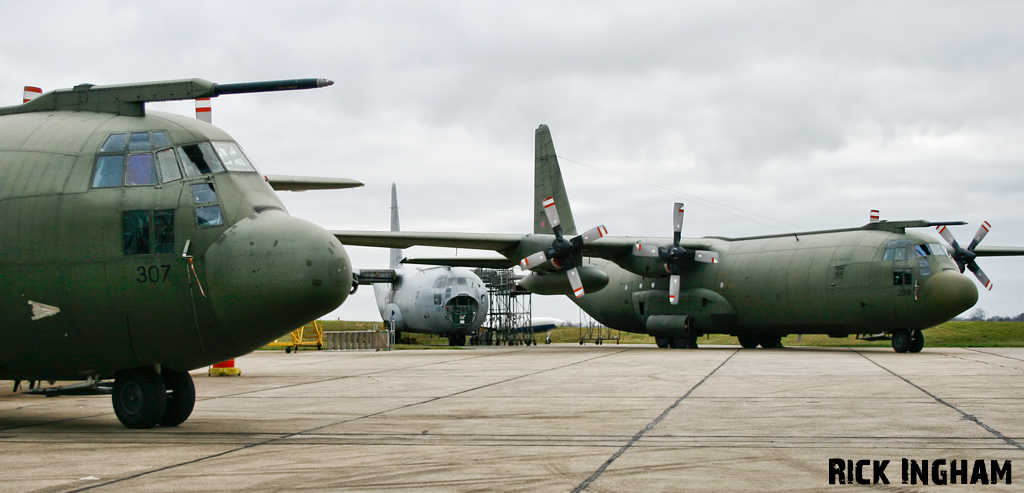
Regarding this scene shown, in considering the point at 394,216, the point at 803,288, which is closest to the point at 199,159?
the point at 803,288

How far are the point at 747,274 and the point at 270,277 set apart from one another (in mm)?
25364

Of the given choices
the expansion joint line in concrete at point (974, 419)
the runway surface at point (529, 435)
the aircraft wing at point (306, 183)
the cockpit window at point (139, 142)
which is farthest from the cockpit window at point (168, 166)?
the expansion joint line in concrete at point (974, 419)

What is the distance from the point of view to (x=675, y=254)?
3247 centimetres

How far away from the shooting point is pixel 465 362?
25.3 meters

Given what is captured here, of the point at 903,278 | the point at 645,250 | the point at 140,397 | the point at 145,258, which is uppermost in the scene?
the point at 645,250

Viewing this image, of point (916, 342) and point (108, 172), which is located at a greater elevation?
point (108, 172)

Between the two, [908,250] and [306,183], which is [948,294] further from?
[306,183]

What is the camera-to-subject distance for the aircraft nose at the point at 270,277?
9023mm

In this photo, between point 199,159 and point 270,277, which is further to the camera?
point 199,159

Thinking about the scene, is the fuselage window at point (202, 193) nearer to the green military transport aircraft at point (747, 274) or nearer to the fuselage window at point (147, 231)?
the fuselage window at point (147, 231)

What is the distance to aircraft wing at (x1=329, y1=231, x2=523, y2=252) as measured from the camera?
95.0 feet

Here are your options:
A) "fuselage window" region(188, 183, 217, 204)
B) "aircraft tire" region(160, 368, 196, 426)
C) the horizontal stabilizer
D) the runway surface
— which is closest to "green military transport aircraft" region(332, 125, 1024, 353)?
the horizontal stabilizer

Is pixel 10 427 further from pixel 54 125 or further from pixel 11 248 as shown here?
pixel 54 125

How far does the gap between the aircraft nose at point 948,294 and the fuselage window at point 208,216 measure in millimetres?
23506
